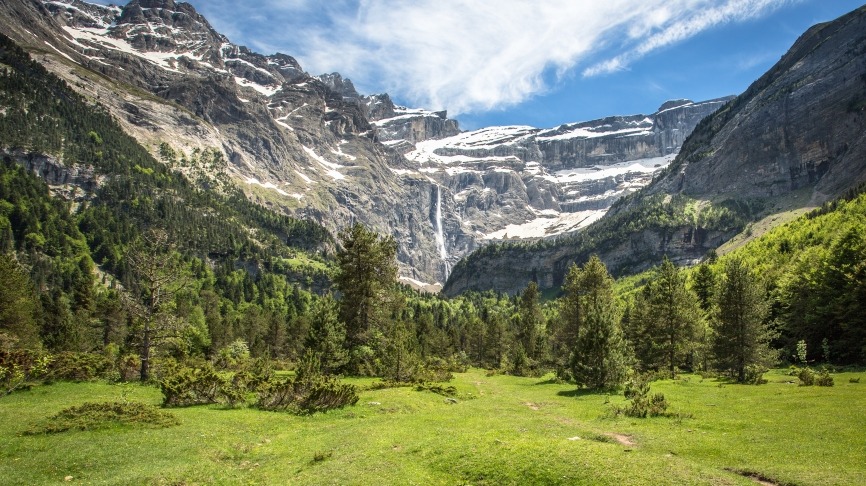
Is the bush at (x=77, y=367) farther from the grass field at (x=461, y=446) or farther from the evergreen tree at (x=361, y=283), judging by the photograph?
the evergreen tree at (x=361, y=283)

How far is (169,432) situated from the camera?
22.5 metres

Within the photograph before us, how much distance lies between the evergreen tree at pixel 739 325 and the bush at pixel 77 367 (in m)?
54.4

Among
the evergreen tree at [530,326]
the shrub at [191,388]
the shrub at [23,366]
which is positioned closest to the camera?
the shrub at [23,366]

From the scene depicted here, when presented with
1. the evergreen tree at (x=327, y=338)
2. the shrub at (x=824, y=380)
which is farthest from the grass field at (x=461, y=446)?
the evergreen tree at (x=327, y=338)

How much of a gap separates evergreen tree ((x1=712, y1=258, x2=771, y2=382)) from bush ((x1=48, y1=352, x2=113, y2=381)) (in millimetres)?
54423

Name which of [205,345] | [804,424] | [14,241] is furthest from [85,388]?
[14,241]

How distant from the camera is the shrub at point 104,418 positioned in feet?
70.2

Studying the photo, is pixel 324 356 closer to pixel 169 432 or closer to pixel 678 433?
pixel 169 432

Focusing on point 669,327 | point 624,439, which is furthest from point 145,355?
point 669,327

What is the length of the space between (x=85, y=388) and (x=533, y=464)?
32047 millimetres

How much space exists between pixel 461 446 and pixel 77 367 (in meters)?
31.7

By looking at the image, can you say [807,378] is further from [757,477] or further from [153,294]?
[153,294]

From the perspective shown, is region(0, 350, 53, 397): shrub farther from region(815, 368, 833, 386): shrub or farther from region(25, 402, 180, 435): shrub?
region(815, 368, 833, 386): shrub

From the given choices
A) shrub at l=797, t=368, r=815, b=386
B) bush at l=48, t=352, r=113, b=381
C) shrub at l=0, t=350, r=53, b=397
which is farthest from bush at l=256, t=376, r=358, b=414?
shrub at l=797, t=368, r=815, b=386
